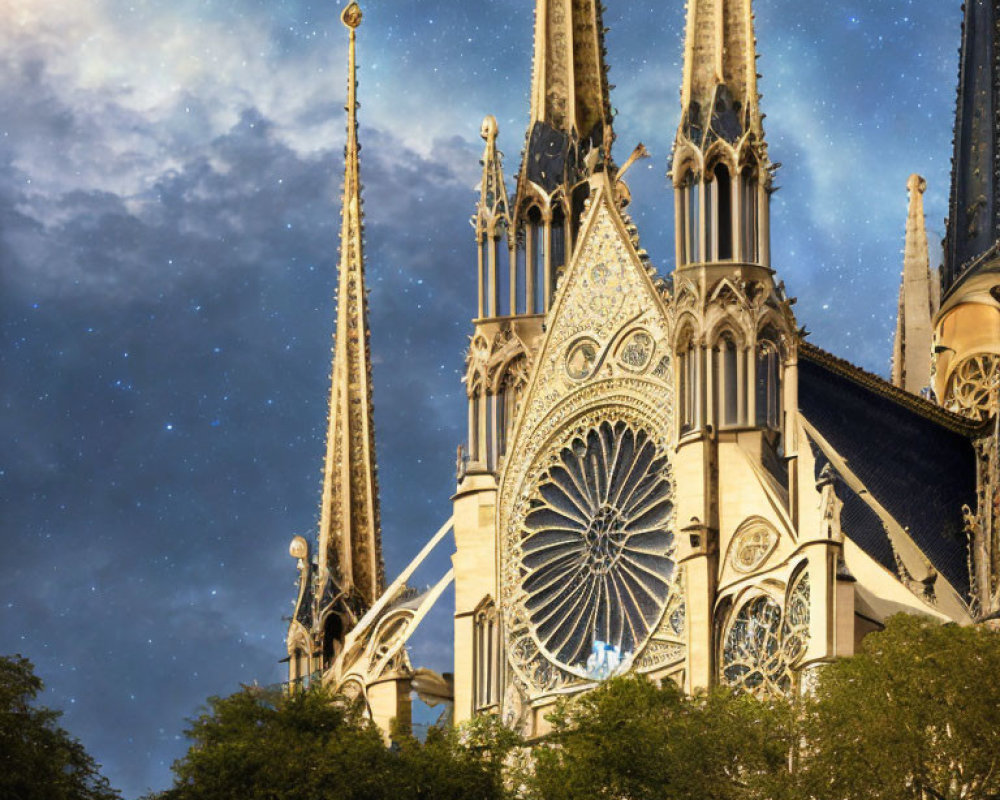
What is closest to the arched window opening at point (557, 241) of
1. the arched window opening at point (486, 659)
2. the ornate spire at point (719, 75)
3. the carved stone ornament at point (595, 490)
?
the carved stone ornament at point (595, 490)

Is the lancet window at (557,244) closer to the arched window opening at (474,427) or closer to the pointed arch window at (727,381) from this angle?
the arched window opening at (474,427)

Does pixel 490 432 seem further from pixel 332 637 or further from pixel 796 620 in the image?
pixel 796 620

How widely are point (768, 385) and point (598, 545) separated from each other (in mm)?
3910

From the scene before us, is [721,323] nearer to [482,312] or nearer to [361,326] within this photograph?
[482,312]

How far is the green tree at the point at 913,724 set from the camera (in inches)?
1640

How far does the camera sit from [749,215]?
5275 cm

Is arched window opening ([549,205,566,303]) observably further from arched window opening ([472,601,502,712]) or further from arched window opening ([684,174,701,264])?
arched window opening ([472,601,502,712])

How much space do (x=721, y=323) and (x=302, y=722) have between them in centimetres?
891

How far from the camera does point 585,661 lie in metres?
53.3

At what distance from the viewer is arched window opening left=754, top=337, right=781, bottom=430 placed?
51.9m

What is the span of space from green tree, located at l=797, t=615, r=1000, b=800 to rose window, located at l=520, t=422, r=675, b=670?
9.43m

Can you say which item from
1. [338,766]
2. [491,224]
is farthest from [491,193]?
[338,766]

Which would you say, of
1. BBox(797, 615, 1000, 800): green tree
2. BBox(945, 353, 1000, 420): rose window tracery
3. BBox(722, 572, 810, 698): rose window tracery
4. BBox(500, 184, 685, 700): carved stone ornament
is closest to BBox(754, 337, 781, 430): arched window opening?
BBox(500, 184, 685, 700): carved stone ornament

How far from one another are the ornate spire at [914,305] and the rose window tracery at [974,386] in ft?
13.3
